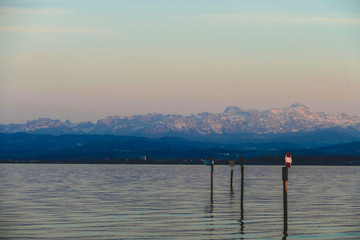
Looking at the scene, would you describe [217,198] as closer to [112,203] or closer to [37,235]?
[112,203]

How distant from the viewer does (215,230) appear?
43.6 meters

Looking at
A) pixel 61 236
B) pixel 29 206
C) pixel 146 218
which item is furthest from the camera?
pixel 29 206

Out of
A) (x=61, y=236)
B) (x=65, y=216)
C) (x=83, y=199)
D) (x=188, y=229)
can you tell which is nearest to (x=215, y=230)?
(x=188, y=229)

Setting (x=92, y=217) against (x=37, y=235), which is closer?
(x=37, y=235)

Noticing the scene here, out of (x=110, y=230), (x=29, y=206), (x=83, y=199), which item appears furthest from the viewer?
(x=83, y=199)

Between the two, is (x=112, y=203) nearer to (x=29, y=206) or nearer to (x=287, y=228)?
(x=29, y=206)

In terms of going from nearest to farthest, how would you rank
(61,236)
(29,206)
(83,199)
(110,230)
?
1. (61,236)
2. (110,230)
3. (29,206)
4. (83,199)

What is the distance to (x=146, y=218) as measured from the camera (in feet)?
166

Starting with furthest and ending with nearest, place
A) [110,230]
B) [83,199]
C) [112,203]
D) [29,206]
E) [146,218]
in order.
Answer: [83,199] < [112,203] < [29,206] < [146,218] < [110,230]

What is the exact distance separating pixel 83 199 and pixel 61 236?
29942mm

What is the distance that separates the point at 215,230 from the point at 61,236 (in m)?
8.75

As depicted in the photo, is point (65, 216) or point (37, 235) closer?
point (37, 235)

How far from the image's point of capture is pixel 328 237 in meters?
40.7

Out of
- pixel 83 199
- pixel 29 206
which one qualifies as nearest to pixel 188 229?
pixel 29 206
